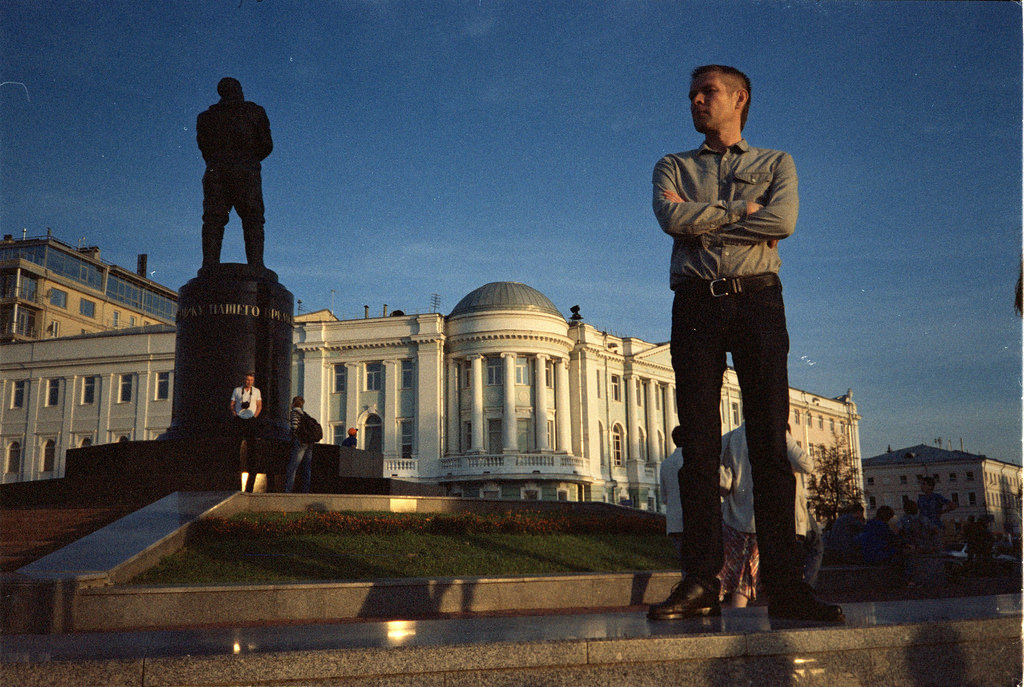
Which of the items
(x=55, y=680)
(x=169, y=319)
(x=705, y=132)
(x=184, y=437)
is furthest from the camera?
(x=169, y=319)

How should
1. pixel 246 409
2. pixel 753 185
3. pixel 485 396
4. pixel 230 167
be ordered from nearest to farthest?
pixel 753 185 < pixel 246 409 < pixel 230 167 < pixel 485 396

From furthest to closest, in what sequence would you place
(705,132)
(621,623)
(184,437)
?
(184,437), (705,132), (621,623)

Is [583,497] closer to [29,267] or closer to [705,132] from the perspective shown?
[29,267]

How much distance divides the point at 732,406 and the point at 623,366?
13222mm

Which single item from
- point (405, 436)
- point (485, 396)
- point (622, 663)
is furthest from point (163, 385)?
point (622, 663)

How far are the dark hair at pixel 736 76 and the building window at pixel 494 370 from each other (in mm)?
50119

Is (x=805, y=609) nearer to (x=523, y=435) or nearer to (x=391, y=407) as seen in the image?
(x=523, y=435)

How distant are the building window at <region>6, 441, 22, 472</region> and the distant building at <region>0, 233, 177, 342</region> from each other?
7336 millimetres

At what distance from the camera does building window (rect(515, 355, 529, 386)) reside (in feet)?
178

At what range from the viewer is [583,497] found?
178 feet

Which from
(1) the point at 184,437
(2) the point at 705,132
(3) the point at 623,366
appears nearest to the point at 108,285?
(3) the point at 623,366

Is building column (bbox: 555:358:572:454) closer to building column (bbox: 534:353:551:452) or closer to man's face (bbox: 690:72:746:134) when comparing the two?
building column (bbox: 534:353:551:452)

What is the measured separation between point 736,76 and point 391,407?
170ft

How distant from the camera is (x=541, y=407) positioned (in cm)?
5341
